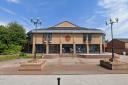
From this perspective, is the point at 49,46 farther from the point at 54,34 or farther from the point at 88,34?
A: the point at 88,34

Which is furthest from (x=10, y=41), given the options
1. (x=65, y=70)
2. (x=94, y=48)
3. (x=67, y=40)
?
(x=65, y=70)

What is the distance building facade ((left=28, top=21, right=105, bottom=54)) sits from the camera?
6775 centimetres

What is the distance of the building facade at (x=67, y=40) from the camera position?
6775 cm

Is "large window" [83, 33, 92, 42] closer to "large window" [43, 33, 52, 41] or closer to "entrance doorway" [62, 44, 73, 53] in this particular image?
"entrance doorway" [62, 44, 73, 53]

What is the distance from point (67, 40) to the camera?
6819 centimetres

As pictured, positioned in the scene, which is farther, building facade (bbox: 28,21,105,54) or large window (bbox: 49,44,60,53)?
large window (bbox: 49,44,60,53)

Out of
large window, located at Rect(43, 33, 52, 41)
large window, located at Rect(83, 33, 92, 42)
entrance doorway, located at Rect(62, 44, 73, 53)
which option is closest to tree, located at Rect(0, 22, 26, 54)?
large window, located at Rect(43, 33, 52, 41)

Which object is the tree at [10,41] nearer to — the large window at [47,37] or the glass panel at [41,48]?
the glass panel at [41,48]

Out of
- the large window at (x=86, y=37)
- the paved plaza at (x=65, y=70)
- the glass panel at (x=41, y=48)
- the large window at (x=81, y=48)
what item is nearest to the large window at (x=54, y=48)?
the glass panel at (x=41, y=48)

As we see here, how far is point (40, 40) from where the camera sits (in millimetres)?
68062

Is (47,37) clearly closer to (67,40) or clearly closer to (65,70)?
(67,40)
